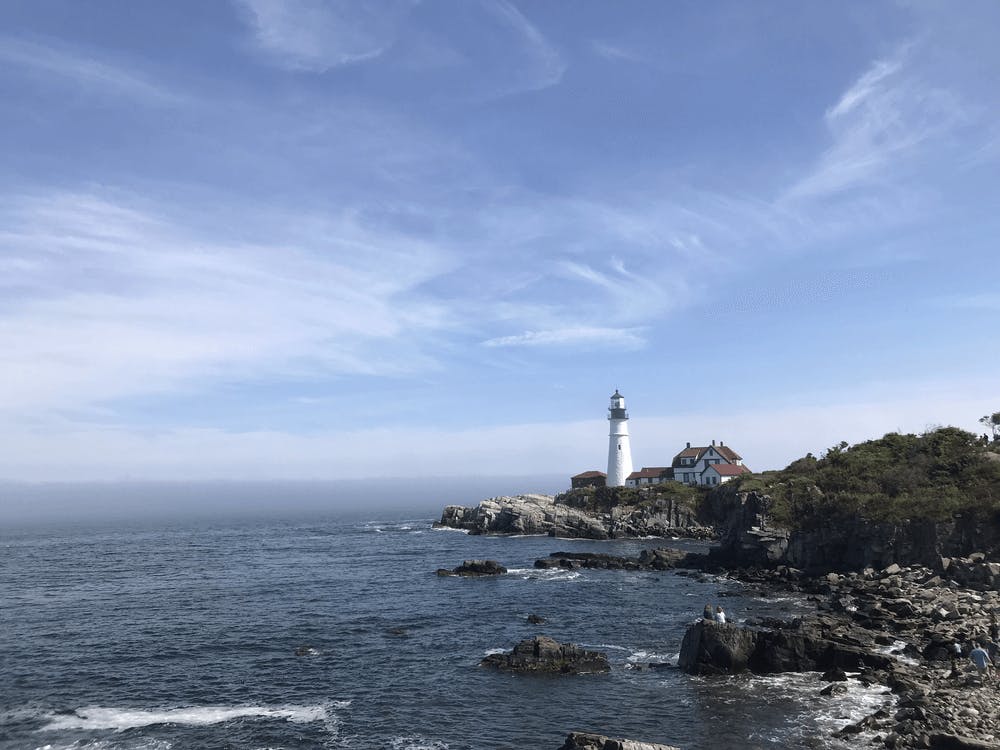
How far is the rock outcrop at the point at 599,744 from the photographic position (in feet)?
76.9

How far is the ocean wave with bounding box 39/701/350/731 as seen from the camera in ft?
100.0

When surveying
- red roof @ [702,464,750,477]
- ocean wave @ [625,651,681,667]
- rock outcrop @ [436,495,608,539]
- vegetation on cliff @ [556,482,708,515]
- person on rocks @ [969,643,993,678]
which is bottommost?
ocean wave @ [625,651,681,667]

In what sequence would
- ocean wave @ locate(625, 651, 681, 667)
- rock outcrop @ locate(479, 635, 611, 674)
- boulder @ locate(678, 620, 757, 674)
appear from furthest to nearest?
ocean wave @ locate(625, 651, 681, 667)
rock outcrop @ locate(479, 635, 611, 674)
boulder @ locate(678, 620, 757, 674)

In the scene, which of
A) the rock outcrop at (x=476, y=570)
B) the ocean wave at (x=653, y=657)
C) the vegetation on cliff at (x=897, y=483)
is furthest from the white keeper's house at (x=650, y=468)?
the ocean wave at (x=653, y=657)

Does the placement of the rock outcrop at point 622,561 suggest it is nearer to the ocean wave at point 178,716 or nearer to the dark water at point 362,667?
the dark water at point 362,667

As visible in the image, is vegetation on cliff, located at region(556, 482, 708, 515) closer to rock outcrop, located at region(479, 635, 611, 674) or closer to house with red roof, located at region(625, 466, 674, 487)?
house with red roof, located at region(625, 466, 674, 487)

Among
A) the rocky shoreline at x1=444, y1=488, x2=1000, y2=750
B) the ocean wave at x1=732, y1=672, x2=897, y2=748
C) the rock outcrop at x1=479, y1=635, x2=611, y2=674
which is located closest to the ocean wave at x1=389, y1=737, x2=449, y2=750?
the rocky shoreline at x1=444, y1=488, x2=1000, y2=750

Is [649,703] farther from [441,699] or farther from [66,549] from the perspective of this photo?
[66,549]

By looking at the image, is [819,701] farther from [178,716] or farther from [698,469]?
[698,469]

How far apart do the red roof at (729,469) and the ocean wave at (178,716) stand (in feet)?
339

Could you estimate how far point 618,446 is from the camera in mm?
134000

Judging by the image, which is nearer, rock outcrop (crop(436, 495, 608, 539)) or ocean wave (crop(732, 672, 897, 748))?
ocean wave (crop(732, 672, 897, 748))

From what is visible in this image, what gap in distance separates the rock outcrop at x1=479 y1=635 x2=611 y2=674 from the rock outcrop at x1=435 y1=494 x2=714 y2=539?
7160cm

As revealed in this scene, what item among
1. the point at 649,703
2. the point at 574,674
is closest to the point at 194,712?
the point at 574,674
